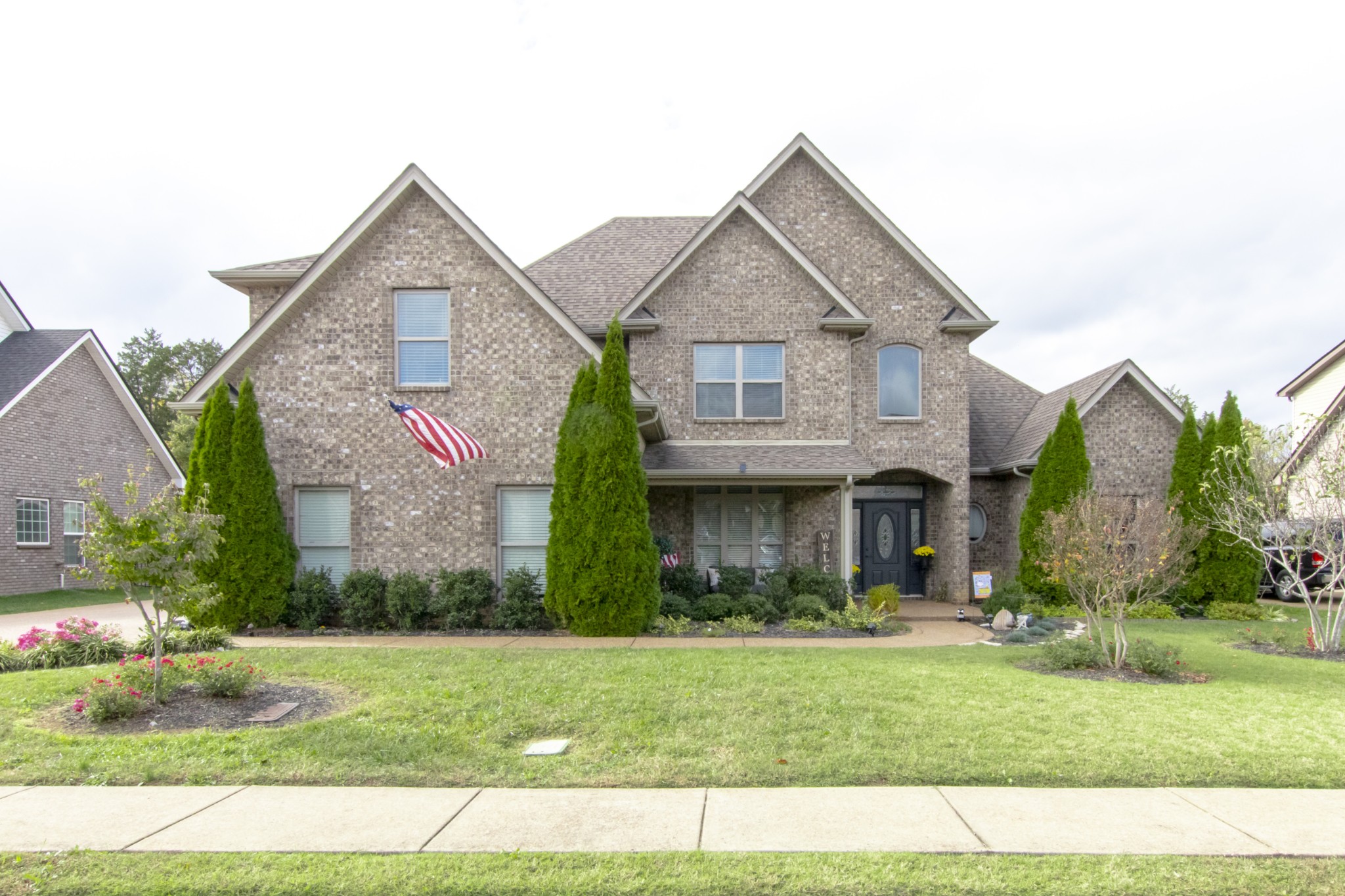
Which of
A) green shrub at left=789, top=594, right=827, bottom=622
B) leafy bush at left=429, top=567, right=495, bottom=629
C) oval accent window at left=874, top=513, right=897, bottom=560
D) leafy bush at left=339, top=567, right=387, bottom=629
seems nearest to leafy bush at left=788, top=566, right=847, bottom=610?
green shrub at left=789, top=594, right=827, bottom=622

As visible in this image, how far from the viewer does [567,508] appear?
13.2 metres

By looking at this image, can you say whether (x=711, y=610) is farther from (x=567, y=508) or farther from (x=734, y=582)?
(x=567, y=508)

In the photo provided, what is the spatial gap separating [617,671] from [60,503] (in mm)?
20093

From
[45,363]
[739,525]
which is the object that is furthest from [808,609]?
[45,363]

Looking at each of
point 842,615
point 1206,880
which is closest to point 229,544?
point 842,615

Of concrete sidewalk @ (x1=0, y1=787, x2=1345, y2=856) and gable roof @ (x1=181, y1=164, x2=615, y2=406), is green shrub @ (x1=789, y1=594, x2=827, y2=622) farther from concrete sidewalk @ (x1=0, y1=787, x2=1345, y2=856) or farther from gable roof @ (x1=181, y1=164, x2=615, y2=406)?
concrete sidewalk @ (x1=0, y1=787, x2=1345, y2=856)

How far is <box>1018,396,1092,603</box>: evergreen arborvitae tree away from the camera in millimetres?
17250

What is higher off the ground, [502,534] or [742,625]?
[502,534]

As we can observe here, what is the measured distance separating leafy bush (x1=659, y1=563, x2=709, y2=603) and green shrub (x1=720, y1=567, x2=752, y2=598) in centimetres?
36

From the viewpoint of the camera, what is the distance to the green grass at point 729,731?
6.40m

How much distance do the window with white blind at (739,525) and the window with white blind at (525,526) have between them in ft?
12.5

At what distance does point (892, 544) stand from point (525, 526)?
30.3 feet

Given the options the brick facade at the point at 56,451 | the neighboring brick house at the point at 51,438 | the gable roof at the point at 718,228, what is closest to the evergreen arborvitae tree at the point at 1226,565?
the gable roof at the point at 718,228

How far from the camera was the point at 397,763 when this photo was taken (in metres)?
6.62
